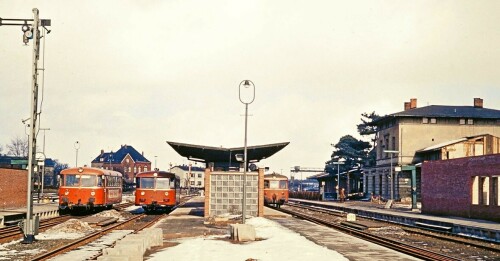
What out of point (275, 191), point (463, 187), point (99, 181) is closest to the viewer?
point (463, 187)

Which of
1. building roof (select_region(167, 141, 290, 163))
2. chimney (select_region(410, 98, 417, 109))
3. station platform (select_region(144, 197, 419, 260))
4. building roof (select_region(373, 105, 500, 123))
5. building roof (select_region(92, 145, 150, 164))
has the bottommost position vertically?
station platform (select_region(144, 197, 419, 260))

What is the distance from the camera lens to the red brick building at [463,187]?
3092cm

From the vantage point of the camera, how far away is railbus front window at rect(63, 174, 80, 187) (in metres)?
35.8

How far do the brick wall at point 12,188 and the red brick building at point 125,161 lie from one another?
111 meters

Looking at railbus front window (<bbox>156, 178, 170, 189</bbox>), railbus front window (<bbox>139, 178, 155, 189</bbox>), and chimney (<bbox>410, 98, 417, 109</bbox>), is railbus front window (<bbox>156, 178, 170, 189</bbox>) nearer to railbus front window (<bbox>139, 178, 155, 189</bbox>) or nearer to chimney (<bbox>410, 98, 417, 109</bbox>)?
railbus front window (<bbox>139, 178, 155, 189</bbox>)

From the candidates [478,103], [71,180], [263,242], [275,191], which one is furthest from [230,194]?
[478,103]

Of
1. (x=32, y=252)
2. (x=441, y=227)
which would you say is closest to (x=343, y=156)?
(x=441, y=227)

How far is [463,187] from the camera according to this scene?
34.2 meters

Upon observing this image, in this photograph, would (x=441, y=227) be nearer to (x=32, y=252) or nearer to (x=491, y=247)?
(x=491, y=247)

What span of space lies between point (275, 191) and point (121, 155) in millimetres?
112893

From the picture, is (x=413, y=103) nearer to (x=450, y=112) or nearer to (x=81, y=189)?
(x=450, y=112)

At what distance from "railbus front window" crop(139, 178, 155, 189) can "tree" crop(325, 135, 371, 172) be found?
177ft

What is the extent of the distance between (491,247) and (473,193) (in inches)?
568

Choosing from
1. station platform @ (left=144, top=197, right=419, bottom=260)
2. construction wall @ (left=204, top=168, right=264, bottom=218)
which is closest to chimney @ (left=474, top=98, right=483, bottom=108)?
construction wall @ (left=204, top=168, right=264, bottom=218)
